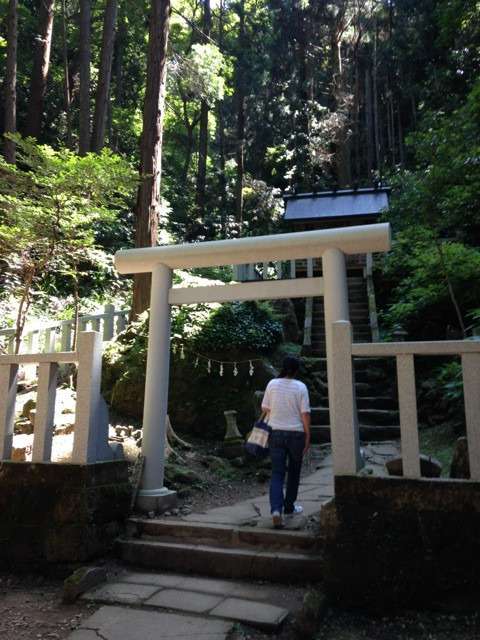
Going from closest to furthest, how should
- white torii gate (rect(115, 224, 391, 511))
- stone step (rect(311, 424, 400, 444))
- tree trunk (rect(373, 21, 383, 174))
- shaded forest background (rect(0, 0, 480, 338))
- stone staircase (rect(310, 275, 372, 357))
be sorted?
white torii gate (rect(115, 224, 391, 511)), stone step (rect(311, 424, 400, 444)), shaded forest background (rect(0, 0, 480, 338)), stone staircase (rect(310, 275, 372, 357)), tree trunk (rect(373, 21, 383, 174))

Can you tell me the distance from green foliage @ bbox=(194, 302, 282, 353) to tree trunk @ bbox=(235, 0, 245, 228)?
11818mm

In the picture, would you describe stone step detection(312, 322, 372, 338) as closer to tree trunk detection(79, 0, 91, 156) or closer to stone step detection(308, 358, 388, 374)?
stone step detection(308, 358, 388, 374)

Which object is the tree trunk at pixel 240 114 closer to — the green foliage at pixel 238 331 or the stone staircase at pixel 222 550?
the green foliage at pixel 238 331

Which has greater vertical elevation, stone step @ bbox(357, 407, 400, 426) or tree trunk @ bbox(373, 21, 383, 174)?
tree trunk @ bbox(373, 21, 383, 174)

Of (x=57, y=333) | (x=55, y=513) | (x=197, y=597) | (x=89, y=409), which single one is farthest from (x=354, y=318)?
A: (x=197, y=597)

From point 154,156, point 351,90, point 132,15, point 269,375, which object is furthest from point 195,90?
point 351,90

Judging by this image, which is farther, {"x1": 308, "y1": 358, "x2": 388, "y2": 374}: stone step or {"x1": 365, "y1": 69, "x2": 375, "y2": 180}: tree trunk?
{"x1": 365, "y1": 69, "x2": 375, "y2": 180}: tree trunk

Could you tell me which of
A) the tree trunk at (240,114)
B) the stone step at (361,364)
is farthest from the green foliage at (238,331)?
the tree trunk at (240,114)

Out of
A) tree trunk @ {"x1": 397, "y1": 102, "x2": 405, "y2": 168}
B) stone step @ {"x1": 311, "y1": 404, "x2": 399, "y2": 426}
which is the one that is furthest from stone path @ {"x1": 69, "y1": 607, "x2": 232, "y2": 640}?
tree trunk @ {"x1": 397, "y1": 102, "x2": 405, "y2": 168}

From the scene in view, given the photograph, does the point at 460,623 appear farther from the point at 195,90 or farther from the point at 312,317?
the point at 195,90

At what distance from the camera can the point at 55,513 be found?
13.4 feet

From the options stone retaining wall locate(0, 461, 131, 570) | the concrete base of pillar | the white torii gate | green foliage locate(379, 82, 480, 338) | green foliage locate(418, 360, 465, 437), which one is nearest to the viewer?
stone retaining wall locate(0, 461, 131, 570)

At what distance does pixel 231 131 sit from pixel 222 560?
1126 inches

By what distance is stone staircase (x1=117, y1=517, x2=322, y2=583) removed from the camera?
3670 millimetres
